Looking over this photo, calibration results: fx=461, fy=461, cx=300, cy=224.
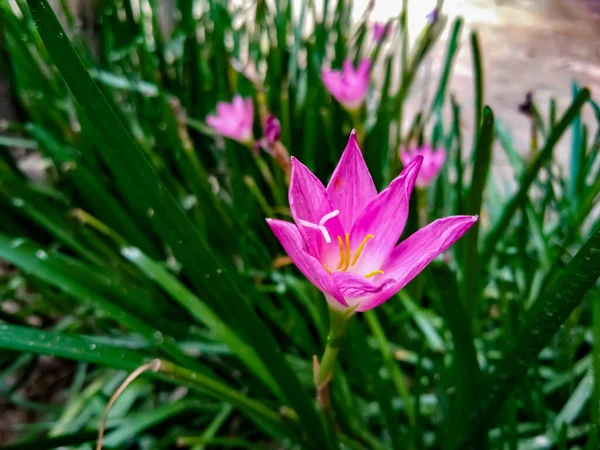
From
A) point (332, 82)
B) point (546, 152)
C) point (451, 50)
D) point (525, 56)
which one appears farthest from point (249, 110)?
point (525, 56)

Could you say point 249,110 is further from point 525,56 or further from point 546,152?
point 525,56

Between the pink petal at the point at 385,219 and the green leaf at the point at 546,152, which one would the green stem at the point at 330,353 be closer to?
the pink petal at the point at 385,219

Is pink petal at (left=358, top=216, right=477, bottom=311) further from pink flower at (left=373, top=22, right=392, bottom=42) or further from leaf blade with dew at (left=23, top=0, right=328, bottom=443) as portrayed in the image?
pink flower at (left=373, top=22, right=392, bottom=42)

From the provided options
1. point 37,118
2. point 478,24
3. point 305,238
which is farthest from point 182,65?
point 478,24

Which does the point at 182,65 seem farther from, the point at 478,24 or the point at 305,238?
the point at 478,24

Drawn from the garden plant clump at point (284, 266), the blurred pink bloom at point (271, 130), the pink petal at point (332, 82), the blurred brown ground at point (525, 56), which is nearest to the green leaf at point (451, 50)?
the garden plant clump at point (284, 266)

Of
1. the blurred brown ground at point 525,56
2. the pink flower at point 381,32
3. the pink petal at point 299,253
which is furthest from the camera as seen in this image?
the blurred brown ground at point 525,56

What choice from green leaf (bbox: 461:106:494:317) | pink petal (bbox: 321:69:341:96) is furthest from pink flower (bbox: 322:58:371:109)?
green leaf (bbox: 461:106:494:317)
